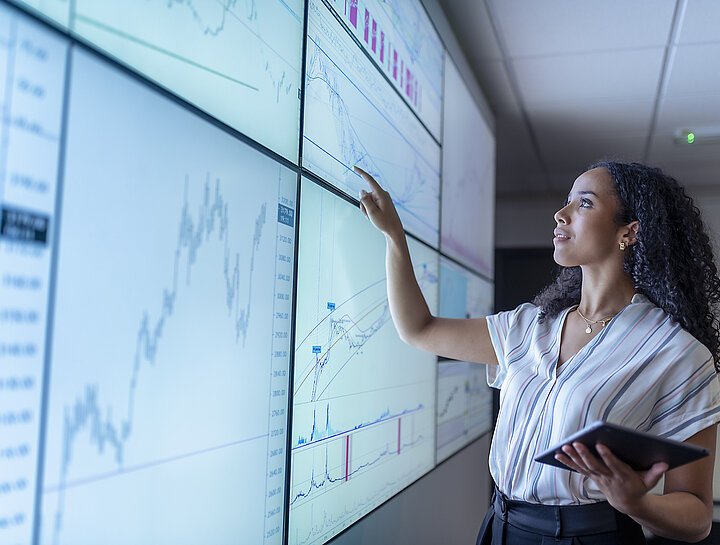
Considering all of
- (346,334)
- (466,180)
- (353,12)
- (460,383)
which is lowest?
(460,383)

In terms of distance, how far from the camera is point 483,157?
3455mm

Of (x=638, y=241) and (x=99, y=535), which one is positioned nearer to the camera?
(x=99, y=535)

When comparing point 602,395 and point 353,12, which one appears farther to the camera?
point 353,12

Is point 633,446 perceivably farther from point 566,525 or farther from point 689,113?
point 689,113

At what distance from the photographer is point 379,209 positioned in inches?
61.6

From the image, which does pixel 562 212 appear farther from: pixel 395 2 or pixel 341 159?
pixel 395 2

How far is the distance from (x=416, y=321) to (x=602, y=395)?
18.6 inches

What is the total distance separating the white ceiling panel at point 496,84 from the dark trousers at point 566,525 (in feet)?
7.69

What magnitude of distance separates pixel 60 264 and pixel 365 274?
1035mm

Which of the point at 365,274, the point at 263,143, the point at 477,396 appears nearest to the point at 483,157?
the point at 477,396

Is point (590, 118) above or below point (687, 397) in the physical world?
above

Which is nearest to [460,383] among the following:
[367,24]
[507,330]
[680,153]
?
[507,330]

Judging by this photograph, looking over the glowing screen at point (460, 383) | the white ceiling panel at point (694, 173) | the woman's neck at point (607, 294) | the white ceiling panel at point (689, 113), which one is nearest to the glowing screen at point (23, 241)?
the woman's neck at point (607, 294)

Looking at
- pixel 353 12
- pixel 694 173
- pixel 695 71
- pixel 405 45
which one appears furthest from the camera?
pixel 694 173
